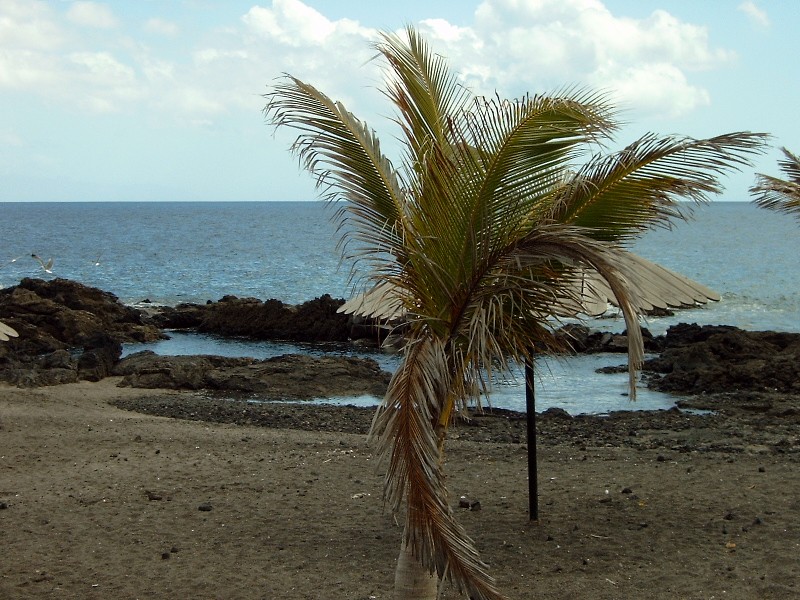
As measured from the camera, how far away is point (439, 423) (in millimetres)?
5480

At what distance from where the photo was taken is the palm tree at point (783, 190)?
1192cm

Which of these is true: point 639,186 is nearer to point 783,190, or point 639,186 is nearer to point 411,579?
point 411,579

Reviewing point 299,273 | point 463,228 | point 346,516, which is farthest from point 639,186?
point 299,273

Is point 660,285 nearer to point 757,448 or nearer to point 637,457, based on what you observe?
point 637,457

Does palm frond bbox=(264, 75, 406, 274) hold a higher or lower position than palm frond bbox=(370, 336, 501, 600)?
higher

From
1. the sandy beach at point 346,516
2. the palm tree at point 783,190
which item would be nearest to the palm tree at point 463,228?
the sandy beach at point 346,516

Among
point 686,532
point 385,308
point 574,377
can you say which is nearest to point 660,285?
point 686,532

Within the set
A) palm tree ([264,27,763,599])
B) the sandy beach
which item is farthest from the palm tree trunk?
the sandy beach

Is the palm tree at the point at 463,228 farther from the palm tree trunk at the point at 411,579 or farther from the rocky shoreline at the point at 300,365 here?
the rocky shoreline at the point at 300,365

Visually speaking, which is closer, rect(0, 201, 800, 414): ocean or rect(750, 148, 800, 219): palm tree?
rect(750, 148, 800, 219): palm tree

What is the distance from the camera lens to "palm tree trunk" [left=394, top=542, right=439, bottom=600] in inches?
214

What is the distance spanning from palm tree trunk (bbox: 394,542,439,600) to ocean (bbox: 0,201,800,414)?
1560 mm

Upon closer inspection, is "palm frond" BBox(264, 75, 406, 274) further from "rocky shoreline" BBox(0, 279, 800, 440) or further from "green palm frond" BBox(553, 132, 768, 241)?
"rocky shoreline" BBox(0, 279, 800, 440)

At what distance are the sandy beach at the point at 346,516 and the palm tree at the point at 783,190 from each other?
3.44 meters
